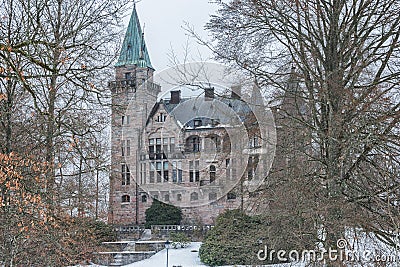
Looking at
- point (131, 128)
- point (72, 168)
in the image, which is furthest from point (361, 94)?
point (131, 128)

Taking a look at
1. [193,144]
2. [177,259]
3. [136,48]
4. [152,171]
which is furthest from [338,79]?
[136,48]

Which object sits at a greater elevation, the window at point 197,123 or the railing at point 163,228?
the window at point 197,123

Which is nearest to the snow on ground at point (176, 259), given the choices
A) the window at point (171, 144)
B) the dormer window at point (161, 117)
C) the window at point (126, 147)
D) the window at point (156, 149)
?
the window at point (126, 147)

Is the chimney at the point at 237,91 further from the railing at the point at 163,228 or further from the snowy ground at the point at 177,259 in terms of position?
the railing at the point at 163,228

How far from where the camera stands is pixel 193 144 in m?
31.6

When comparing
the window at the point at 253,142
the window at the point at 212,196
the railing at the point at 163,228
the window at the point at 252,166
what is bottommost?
the railing at the point at 163,228

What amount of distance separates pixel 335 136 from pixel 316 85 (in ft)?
2.85

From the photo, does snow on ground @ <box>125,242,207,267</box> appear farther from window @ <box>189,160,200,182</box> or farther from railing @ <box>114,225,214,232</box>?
window @ <box>189,160,200,182</box>

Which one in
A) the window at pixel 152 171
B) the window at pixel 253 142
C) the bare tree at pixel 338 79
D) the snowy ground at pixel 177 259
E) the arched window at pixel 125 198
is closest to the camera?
the bare tree at pixel 338 79

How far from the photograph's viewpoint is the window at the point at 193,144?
101ft

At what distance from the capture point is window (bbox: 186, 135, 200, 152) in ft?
101

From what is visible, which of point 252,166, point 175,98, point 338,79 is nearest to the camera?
point 338,79

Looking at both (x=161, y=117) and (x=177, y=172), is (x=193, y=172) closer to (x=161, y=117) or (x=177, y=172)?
(x=177, y=172)

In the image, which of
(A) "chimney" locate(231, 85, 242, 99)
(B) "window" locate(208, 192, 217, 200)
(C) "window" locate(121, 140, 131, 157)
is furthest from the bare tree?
(C) "window" locate(121, 140, 131, 157)
